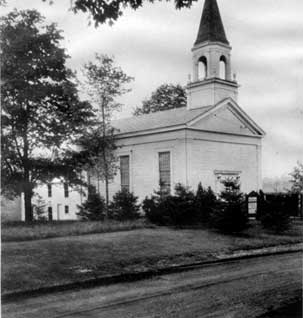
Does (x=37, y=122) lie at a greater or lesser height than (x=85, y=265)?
greater

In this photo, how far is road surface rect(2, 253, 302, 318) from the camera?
684 cm

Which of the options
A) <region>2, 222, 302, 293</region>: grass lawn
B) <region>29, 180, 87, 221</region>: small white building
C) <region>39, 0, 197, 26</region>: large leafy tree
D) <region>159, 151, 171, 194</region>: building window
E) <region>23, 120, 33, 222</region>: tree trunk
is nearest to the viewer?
<region>39, 0, 197, 26</region>: large leafy tree

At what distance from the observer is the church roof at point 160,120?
26125mm

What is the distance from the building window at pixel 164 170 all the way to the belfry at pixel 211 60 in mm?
3941

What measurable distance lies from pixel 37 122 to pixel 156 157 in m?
8.33

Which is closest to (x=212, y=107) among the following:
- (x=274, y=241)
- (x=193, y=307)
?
(x=274, y=241)

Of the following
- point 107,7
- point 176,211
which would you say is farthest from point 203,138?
point 107,7

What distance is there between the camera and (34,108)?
819 inches

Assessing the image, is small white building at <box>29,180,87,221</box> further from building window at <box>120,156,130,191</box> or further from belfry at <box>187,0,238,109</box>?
belfry at <box>187,0,238,109</box>

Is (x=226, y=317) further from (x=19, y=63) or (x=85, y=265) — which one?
(x=19, y=63)

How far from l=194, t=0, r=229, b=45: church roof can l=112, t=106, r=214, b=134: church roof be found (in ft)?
13.1

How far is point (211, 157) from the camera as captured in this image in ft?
86.2

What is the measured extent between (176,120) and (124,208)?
6322mm

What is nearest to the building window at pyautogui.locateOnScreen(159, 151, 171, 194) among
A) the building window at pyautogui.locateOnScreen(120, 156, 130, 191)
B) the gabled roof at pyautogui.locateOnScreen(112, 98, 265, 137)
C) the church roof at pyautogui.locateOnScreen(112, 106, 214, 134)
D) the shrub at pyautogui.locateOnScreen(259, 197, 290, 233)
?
the gabled roof at pyautogui.locateOnScreen(112, 98, 265, 137)
